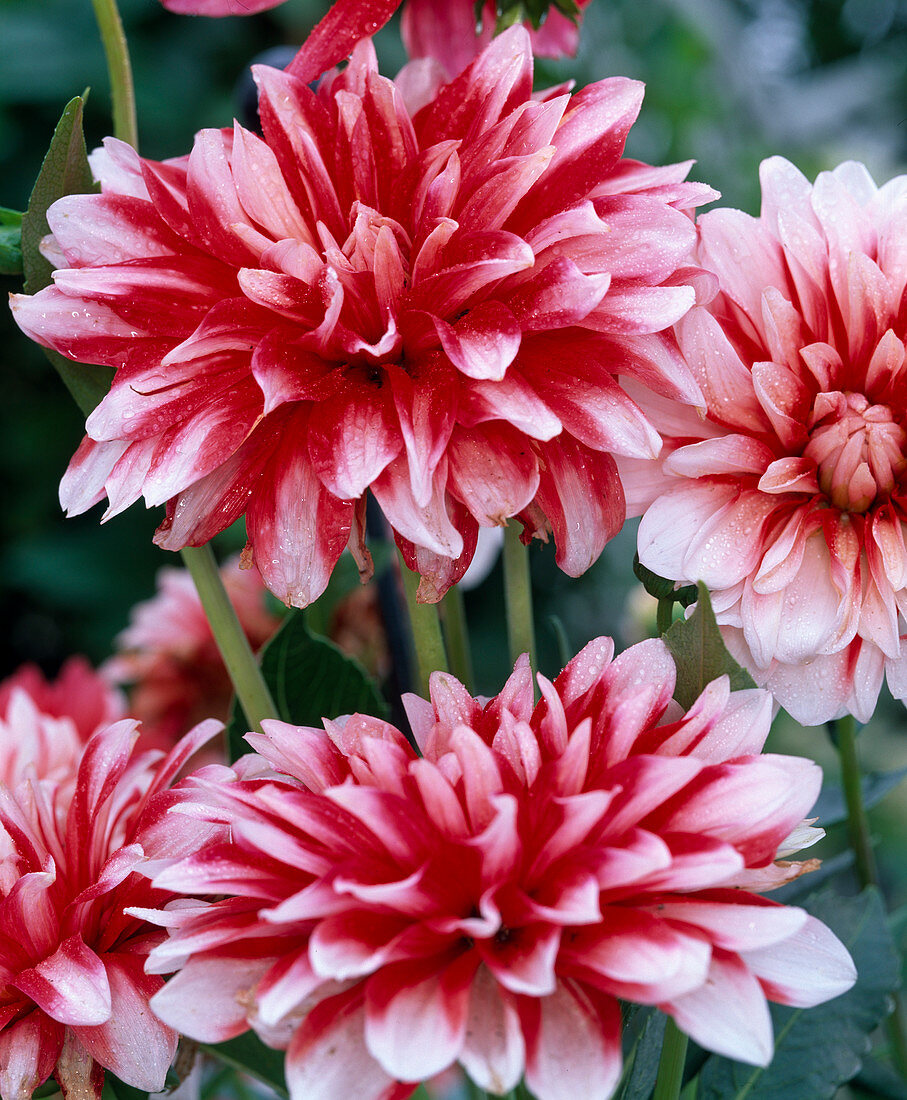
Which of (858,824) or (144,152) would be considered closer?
(858,824)

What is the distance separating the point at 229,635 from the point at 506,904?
10 centimetres

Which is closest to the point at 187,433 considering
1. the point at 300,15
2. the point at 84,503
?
the point at 84,503

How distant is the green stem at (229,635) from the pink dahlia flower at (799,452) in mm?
96

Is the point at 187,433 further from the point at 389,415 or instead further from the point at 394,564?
the point at 394,564

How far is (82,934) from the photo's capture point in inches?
9.1

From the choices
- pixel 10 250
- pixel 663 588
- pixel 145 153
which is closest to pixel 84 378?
pixel 10 250

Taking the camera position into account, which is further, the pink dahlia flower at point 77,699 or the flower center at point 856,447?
the pink dahlia flower at point 77,699

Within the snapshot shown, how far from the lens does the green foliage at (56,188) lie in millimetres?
230

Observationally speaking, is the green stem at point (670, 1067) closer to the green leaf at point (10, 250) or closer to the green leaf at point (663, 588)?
the green leaf at point (663, 588)

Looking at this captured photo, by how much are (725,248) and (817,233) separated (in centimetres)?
2

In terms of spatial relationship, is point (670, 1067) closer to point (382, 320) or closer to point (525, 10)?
point (382, 320)

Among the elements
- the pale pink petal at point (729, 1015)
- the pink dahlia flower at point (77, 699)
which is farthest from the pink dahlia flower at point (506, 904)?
the pink dahlia flower at point (77, 699)

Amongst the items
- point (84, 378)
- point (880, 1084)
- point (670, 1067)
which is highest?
point (84, 378)

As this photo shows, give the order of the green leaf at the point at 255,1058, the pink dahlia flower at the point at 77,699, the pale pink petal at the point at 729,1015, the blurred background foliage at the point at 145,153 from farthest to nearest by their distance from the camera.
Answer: the blurred background foliage at the point at 145,153, the pink dahlia flower at the point at 77,699, the green leaf at the point at 255,1058, the pale pink petal at the point at 729,1015
